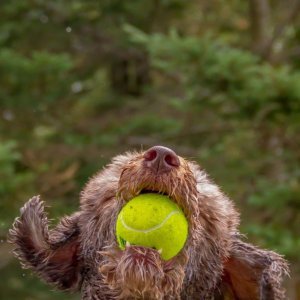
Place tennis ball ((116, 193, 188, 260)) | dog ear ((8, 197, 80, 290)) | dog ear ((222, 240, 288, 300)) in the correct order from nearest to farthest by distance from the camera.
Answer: tennis ball ((116, 193, 188, 260))
dog ear ((222, 240, 288, 300))
dog ear ((8, 197, 80, 290))

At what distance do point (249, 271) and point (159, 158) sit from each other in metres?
0.78

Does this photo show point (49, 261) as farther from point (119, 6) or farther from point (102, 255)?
point (119, 6)

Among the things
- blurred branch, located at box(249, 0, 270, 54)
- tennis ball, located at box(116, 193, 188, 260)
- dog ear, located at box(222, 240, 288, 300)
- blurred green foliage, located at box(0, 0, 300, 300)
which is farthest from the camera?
blurred branch, located at box(249, 0, 270, 54)

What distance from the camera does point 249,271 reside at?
3996 millimetres

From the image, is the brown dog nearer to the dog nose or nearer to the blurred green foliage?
the dog nose

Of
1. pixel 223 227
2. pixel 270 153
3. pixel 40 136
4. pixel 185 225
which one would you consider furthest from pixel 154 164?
pixel 40 136

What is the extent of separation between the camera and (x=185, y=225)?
3650mm

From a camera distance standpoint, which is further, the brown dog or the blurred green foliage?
the blurred green foliage

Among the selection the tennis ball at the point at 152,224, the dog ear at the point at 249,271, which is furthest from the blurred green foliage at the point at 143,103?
the tennis ball at the point at 152,224

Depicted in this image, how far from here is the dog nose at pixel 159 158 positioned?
3.52 metres

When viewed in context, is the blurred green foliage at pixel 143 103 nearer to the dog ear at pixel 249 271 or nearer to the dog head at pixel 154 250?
the dog head at pixel 154 250


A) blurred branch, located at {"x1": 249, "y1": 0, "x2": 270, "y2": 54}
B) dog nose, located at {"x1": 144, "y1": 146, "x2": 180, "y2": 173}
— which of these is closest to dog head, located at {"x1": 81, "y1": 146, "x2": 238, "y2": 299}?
dog nose, located at {"x1": 144, "y1": 146, "x2": 180, "y2": 173}

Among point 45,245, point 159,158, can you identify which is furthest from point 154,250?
point 45,245

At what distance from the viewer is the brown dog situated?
354 cm
